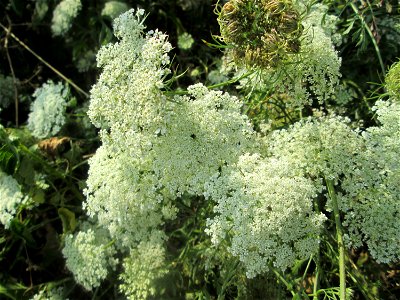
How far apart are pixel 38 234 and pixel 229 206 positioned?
2.39 meters

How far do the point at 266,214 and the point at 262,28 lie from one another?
2.56 feet

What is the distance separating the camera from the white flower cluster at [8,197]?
3064 mm

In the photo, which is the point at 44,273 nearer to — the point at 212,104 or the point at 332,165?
the point at 212,104

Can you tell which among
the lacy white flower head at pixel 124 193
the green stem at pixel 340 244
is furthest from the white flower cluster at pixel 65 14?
the green stem at pixel 340 244

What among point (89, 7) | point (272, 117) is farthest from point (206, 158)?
point (89, 7)

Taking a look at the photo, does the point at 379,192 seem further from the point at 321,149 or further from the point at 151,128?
the point at 151,128

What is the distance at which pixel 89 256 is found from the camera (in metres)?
2.89

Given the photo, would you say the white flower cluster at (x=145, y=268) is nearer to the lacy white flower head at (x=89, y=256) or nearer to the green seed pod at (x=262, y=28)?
the lacy white flower head at (x=89, y=256)

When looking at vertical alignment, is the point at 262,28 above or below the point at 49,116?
above

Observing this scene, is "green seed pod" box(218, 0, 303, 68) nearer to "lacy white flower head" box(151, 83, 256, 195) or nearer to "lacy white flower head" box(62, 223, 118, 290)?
"lacy white flower head" box(151, 83, 256, 195)

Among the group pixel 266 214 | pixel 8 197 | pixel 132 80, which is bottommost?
pixel 8 197

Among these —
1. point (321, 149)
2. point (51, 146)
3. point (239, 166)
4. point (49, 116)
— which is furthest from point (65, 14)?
point (321, 149)

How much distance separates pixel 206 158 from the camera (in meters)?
2.32

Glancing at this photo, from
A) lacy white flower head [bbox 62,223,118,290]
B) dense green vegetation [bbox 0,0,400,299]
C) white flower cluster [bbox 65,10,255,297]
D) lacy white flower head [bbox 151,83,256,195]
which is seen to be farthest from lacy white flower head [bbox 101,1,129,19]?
lacy white flower head [bbox 62,223,118,290]
